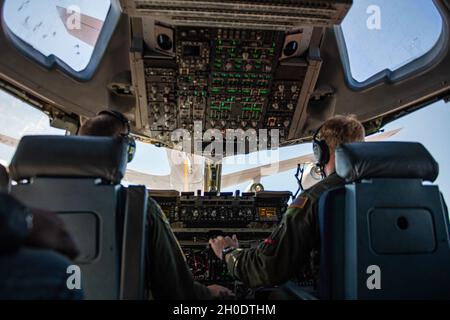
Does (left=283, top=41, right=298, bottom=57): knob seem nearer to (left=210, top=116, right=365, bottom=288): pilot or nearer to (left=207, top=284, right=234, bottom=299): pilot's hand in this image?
(left=210, top=116, right=365, bottom=288): pilot

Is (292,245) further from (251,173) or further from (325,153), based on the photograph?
(251,173)

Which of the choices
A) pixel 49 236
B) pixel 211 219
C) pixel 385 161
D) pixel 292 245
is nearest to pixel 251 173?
pixel 211 219

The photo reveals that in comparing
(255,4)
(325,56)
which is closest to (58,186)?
(255,4)

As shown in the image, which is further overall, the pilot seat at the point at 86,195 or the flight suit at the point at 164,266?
the flight suit at the point at 164,266

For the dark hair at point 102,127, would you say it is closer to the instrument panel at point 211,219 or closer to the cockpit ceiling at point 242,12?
the cockpit ceiling at point 242,12

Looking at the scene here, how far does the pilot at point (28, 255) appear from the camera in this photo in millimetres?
554

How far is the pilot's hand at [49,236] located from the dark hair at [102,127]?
3.00ft

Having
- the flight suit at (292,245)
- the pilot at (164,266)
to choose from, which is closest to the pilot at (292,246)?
the flight suit at (292,245)

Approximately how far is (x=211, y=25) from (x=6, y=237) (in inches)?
71.4

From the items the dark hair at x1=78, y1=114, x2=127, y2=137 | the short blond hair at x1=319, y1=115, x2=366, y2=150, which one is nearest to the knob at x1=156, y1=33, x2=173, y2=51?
the dark hair at x1=78, y1=114, x2=127, y2=137

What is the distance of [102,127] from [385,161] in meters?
1.15

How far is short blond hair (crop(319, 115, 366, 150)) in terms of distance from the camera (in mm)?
1640

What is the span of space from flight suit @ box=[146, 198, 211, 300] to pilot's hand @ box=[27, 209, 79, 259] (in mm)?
755
